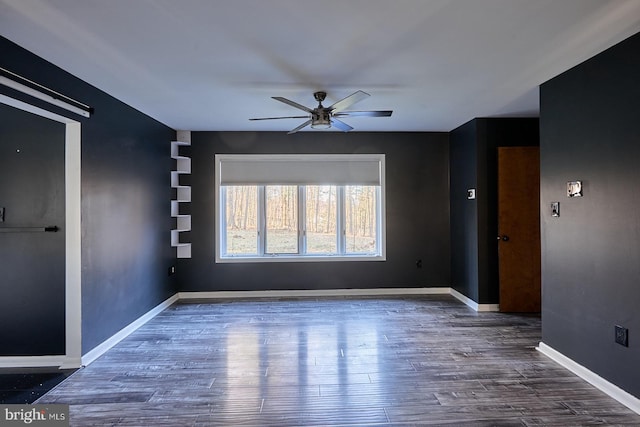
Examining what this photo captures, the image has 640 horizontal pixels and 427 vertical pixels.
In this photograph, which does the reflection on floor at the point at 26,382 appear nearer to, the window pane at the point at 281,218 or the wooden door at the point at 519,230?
the window pane at the point at 281,218

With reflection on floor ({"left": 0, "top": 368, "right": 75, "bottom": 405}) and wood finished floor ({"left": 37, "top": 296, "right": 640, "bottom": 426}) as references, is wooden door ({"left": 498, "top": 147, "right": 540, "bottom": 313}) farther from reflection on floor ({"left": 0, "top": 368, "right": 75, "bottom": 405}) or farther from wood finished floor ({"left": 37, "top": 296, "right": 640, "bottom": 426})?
reflection on floor ({"left": 0, "top": 368, "right": 75, "bottom": 405})

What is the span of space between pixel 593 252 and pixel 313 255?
3586 mm

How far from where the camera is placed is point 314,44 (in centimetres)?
252

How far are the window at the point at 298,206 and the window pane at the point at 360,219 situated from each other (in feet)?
0.05

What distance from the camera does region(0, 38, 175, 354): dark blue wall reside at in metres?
3.11

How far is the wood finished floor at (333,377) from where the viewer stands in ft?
7.64

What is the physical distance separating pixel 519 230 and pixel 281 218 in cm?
327

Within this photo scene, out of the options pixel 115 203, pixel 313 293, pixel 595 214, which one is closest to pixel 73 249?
pixel 115 203

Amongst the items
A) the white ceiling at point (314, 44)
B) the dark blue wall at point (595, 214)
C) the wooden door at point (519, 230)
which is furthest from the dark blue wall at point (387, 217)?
the dark blue wall at point (595, 214)

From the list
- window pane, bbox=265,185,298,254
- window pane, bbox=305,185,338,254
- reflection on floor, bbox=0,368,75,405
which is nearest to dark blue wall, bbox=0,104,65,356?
reflection on floor, bbox=0,368,75,405

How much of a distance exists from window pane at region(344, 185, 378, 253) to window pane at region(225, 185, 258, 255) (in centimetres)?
143

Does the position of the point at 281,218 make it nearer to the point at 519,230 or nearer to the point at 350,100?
the point at 350,100

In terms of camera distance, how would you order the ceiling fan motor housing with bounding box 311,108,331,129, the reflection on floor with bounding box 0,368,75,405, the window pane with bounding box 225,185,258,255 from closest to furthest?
the reflection on floor with bounding box 0,368,75,405 < the ceiling fan motor housing with bounding box 311,108,331,129 < the window pane with bounding box 225,185,258,255

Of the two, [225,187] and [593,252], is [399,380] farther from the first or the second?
[225,187]
